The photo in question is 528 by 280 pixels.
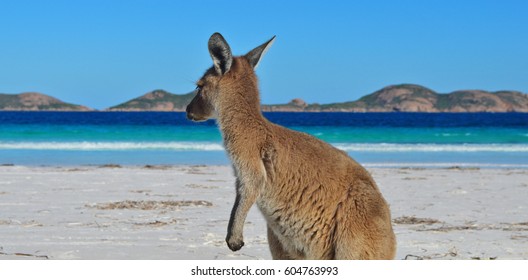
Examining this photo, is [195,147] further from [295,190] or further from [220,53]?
[295,190]

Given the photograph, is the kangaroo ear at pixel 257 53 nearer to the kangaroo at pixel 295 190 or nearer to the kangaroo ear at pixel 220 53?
the kangaroo at pixel 295 190

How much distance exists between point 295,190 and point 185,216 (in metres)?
4.40

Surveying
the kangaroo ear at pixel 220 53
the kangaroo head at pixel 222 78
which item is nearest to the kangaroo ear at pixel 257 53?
the kangaroo head at pixel 222 78

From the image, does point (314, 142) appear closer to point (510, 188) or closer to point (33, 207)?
point (33, 207)

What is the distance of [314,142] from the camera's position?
14.7 feet

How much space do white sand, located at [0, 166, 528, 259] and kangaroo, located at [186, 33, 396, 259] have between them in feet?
6.12

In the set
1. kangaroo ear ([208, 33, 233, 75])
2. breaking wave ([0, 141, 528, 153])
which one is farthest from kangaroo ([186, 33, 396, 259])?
breaking wave ([0, 141, 528, 153])

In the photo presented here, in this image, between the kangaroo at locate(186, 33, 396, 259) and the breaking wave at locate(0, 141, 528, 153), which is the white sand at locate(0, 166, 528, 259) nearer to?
the kangaroo at locate(186, 33, 396, 259)

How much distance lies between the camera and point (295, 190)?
425cm

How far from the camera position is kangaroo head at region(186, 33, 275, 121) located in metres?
4.40

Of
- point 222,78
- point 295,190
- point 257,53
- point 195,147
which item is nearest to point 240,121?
point 222,78

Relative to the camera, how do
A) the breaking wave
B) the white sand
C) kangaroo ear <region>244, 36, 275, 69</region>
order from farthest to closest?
1. the breaking wave
2. the white sand
3. kangaroo ear <region>244, 36, 275, 69</region>

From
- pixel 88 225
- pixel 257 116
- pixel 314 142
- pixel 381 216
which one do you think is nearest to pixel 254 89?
pixel 257 116
